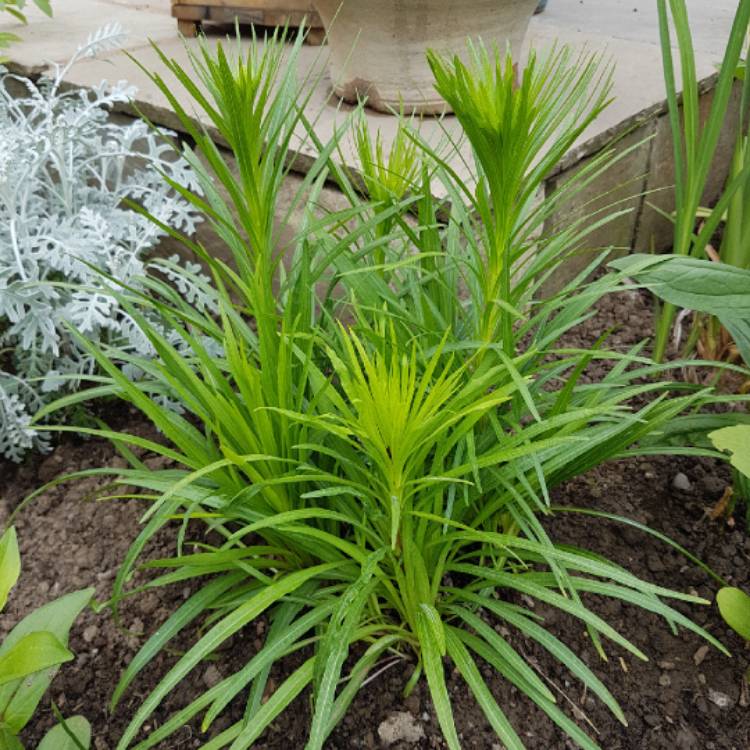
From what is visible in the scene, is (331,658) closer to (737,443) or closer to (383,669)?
(383,669)

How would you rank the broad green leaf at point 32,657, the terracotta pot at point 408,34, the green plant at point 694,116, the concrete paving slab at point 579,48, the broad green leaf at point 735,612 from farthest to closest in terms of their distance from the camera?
1. the concrete paving slab at point 579,48
2. the terracotta pot at point 408,34
3. the green plant at point 694,116
4. the broad green leaf at point 735,612
5. the broad green leaf at point 32,657

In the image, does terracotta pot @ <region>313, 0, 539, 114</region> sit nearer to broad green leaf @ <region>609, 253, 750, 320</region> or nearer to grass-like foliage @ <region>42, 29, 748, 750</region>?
A: grass-like foliage @ <region>42, 29, 748, 750</region>

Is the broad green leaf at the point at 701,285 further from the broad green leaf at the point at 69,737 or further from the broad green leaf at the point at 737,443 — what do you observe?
the broad green leaf at the point at 69,737

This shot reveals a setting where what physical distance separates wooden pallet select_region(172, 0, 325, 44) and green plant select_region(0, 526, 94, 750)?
177cm

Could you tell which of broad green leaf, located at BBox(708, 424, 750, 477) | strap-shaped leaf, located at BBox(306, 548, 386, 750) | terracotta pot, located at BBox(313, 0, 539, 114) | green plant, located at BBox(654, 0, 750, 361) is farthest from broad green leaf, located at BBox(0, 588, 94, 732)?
terracotta pot, located at BBox(313, 0, 539, 114)

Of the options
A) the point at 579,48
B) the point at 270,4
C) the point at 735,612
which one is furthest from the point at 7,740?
the point at 579,48

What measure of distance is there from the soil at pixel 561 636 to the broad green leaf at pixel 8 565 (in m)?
0.32

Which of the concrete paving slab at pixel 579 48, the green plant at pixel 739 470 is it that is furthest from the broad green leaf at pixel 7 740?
the concrete paving slab at pixel 579 48

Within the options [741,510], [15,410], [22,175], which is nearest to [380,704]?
[741,510]

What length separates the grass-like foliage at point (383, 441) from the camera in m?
0.93

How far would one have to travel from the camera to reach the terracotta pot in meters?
1.83

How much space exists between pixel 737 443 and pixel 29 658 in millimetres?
874

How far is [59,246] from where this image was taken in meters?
1.66

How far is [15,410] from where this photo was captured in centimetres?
166
